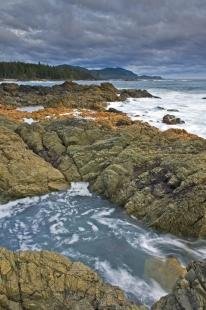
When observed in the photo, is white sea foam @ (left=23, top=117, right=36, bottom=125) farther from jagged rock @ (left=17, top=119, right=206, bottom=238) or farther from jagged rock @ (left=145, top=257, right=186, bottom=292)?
jagged rock @ (left=145, top=257, right=186, bottom=292)

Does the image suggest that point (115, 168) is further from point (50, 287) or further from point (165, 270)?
point (50, 287)

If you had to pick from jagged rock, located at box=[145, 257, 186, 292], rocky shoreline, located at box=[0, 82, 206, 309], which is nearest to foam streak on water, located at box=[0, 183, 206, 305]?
jagged rock, located at box=[145, 257, 186, 292]

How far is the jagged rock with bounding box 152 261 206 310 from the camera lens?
25.6 ft

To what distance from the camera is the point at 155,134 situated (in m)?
22.1

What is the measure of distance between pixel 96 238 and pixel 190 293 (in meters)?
5.64

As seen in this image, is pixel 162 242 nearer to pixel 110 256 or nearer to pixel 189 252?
pixel 189 252

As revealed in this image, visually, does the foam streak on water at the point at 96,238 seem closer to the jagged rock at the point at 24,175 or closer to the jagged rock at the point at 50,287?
the jagged rock at the point at 24,175

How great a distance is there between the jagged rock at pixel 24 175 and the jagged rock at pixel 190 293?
9.43 metres

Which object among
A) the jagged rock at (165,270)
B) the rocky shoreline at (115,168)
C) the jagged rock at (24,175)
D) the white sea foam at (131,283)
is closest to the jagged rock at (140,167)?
the rocky shoreline at (115,168)

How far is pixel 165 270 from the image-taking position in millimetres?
11250

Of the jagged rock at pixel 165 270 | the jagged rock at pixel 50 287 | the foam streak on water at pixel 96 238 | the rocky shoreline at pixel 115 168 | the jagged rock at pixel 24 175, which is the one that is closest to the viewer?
the jagged rock at pixel 50 287

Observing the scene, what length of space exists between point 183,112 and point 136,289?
3132 cm

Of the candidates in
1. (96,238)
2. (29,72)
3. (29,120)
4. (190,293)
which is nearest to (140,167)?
(96,238)

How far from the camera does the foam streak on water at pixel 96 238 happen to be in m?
11.3
